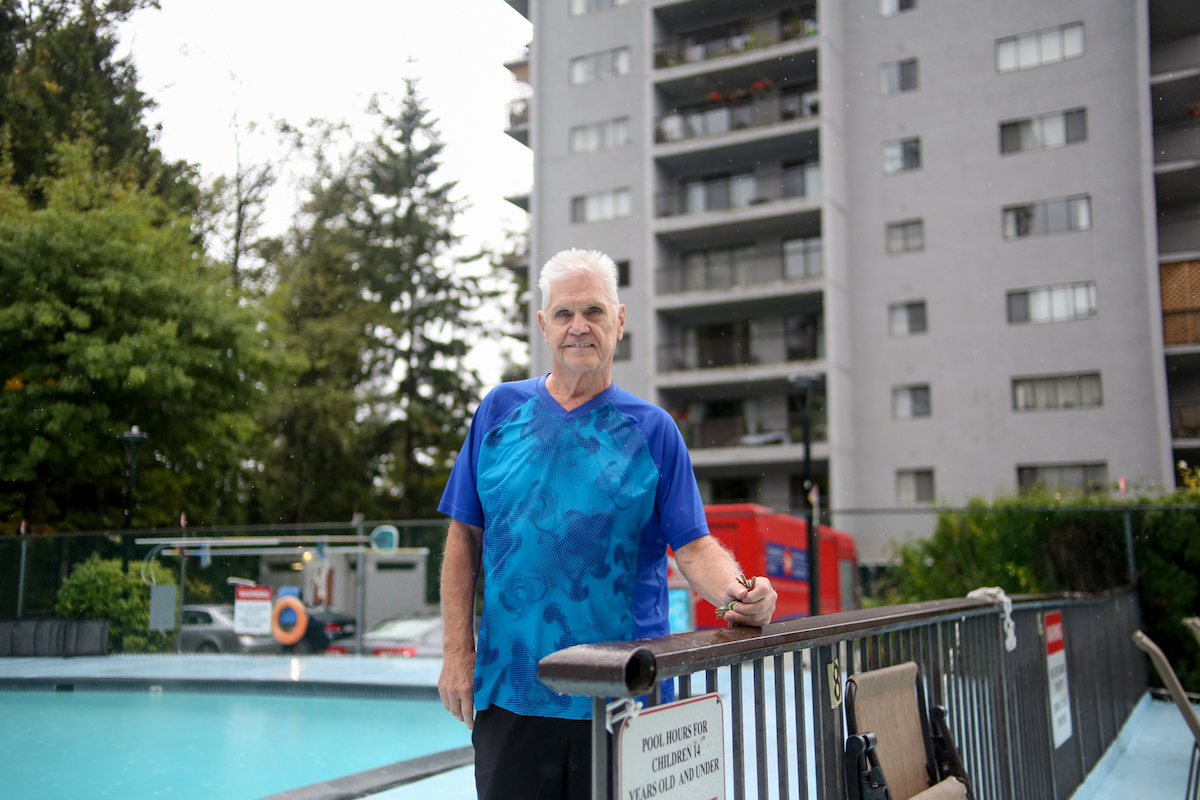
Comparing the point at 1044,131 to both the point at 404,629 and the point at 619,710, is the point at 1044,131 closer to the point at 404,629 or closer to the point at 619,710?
the point at 404,629

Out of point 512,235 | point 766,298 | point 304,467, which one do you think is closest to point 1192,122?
point 766,298

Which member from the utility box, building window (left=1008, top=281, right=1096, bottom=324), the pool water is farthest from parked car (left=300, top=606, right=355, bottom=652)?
building window (left=1008, top=281, right=1096, bottom=324)

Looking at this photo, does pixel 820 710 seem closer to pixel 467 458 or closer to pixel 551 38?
pixel 467 458

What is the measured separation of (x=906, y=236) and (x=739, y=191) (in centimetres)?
477

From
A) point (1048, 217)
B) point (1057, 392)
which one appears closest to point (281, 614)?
point (1057, 392)

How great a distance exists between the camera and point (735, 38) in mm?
26672

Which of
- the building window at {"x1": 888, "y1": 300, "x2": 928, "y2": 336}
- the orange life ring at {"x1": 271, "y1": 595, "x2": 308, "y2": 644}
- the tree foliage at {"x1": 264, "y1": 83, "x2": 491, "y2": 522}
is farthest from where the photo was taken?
the tree foliage at {"x1": 264, "y1": 83, "x2": 491, "y2": 522}

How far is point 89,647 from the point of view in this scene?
40.8 ft

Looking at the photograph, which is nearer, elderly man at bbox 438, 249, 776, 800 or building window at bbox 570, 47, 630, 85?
elderly man at bbox 438, 249, 776, 800

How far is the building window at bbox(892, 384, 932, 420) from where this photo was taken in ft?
77.4

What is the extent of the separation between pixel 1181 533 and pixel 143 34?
15.2m

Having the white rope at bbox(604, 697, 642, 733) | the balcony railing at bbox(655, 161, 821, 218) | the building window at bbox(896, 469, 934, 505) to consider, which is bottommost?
the white rope at bbox(604, 697, 642, 733)

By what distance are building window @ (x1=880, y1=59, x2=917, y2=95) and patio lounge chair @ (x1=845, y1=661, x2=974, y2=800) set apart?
24818 mm

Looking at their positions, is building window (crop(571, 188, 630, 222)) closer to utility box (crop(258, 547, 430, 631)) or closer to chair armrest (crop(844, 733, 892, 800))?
utility box (crop(258, 547, 430, 631))
